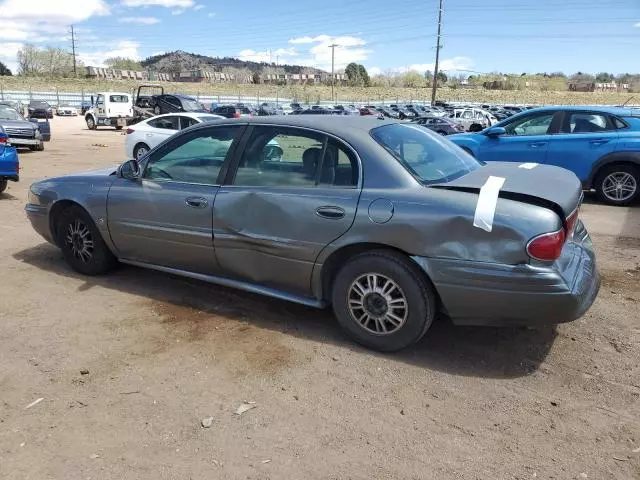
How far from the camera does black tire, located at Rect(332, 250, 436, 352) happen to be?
11.5ft

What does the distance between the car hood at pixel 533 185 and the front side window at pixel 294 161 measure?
691 millimetres

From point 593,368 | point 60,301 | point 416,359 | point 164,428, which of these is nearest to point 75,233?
point 60,301

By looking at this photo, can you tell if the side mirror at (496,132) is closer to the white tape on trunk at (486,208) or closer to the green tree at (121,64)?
the white tape on trunk at (486,208)

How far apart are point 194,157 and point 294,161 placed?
951 millimetres

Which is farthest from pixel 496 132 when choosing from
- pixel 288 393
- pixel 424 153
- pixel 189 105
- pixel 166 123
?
pixel 189 105

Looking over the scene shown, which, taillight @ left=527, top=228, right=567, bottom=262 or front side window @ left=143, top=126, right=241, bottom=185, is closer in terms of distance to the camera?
taillight @ left=527, top=228, right=567, bottom=262

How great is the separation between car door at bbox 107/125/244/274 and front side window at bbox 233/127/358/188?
0.72 ft

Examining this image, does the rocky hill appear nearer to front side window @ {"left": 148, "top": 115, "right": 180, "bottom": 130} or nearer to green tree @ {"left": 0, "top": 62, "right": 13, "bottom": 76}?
green tree @ {"left": 0, "top": 62, "right": 13, "bottom": 76}

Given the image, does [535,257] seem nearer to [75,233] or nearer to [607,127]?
[75,233]

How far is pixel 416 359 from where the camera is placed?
Answer: 366 centimetres

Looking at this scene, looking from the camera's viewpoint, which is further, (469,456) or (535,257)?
(535,257)

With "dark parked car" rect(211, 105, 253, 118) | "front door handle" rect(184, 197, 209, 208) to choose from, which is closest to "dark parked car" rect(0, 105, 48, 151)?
"front door handle" rect(184, 197, 209, 208)

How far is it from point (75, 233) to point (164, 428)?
288 centimetres

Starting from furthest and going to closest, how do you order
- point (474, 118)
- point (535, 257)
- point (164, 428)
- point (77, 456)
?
point (474, 118)
point (535, 257)
point (164, 428)
point (77, 456)
